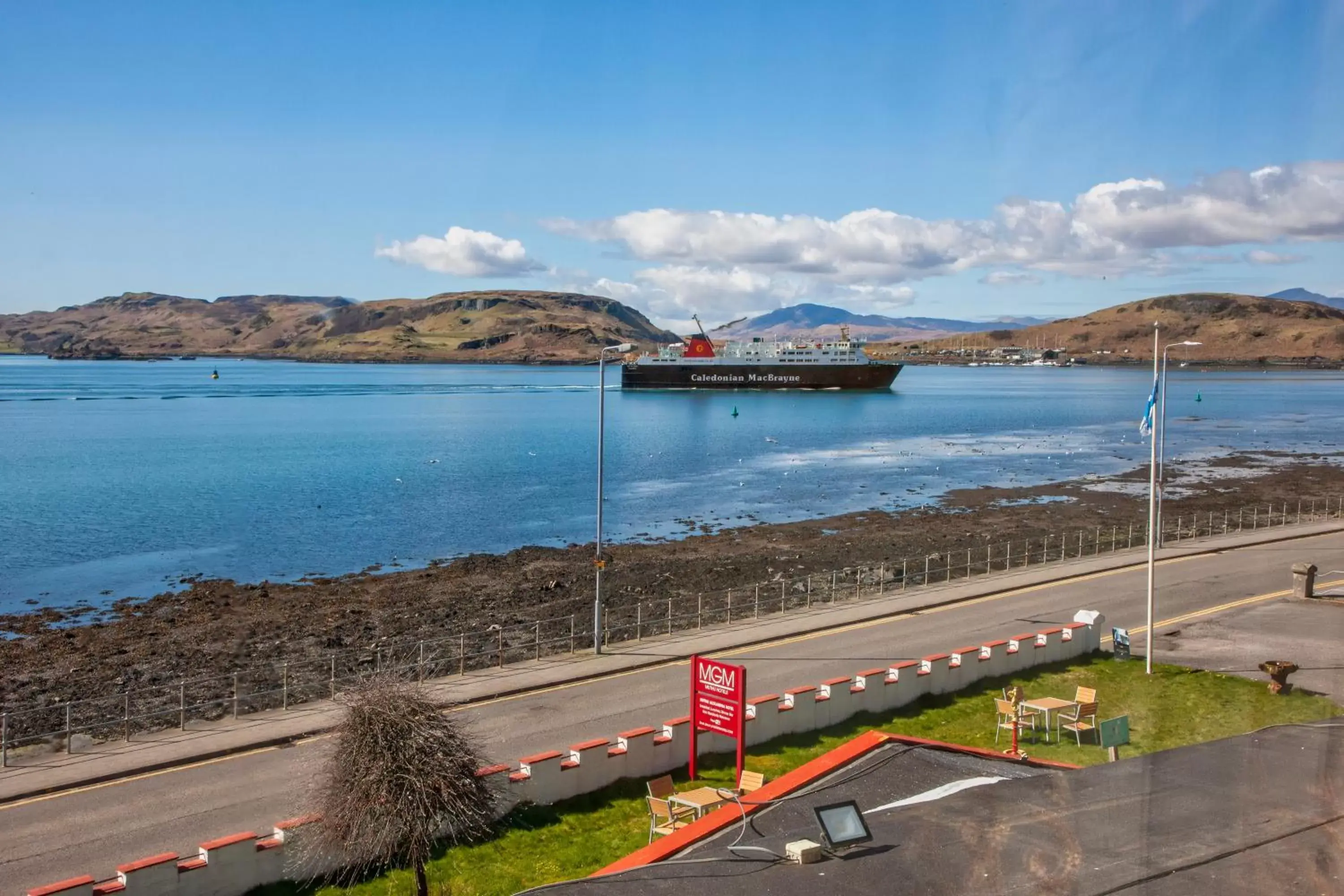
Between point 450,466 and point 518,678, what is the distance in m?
59.7

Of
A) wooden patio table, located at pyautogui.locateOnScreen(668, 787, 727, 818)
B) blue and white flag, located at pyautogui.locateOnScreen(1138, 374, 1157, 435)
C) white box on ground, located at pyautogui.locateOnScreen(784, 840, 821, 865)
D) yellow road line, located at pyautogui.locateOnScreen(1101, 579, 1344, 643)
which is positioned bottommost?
yellow road line, located at pyautogui.locateOnScreen(1101, 579, 1344, 643)

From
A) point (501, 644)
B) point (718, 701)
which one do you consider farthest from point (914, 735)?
point (501, 644)

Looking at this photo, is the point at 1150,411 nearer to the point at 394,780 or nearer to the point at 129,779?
the point at 394,780

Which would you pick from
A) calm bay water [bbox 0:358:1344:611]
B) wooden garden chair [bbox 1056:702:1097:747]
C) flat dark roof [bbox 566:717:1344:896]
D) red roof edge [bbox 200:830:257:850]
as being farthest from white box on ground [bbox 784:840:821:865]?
calm bay water [bbox 0:358:1344:611]

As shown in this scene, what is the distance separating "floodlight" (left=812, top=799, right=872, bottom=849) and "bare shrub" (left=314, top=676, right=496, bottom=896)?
4342mm

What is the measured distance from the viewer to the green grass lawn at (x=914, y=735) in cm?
1365

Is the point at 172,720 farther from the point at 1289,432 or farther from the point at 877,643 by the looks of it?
the point at 1289,432

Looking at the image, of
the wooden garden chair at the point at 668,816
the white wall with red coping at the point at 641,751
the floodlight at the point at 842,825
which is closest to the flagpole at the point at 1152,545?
the white wall with red coping at the point at 641,751

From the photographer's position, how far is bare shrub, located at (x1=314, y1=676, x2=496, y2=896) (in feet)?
38.8

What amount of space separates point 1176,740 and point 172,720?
18634mm

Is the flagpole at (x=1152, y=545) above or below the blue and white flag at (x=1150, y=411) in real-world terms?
below

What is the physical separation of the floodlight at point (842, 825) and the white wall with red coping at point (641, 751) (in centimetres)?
538

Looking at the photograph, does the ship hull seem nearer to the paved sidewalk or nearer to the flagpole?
the paved sidewalk

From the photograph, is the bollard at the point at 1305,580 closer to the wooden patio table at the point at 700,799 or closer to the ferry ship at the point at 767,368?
the wooden patio table at the point at 700,799
